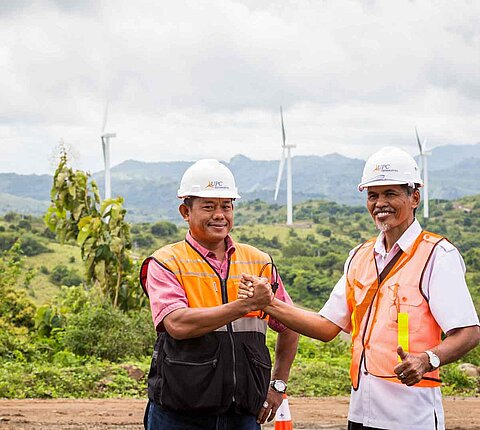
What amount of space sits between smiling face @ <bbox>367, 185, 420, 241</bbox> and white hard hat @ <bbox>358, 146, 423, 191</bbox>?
47 millimetres

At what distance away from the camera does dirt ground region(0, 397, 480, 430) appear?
8695 millimetres

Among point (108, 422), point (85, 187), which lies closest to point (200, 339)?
point (108, 422)

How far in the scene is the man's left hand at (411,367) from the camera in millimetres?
3299

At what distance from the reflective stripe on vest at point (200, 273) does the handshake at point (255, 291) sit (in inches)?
5.9

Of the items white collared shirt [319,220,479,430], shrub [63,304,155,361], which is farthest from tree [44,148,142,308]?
white collared shirt [319,220,479,430]

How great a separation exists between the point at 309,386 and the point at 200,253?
26.8 feet

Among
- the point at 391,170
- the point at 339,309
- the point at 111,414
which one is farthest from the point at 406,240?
the point at 111,414

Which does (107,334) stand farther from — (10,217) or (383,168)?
(10,217)

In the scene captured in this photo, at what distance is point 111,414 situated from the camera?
359 inches

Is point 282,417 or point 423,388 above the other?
point 423,388

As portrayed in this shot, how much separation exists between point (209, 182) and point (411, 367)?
130 cm

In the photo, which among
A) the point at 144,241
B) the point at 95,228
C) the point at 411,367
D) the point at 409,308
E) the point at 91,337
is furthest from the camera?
the point at 144,241

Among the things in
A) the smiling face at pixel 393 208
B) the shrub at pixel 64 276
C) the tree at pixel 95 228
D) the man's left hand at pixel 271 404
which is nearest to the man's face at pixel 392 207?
the smiling face at pixel 393 208

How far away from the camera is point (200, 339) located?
3.64m
